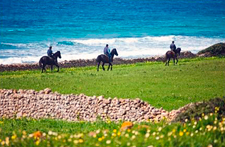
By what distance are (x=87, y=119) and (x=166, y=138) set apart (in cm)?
812

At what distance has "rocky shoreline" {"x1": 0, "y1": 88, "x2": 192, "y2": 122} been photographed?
1870 cm

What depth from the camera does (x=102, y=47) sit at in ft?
220

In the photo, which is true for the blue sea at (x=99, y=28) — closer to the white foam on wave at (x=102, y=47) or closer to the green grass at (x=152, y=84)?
the white foam on wave at (x=102, y=47)

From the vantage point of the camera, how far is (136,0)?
165 metres

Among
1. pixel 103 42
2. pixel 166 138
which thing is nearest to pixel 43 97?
pixel 166 138

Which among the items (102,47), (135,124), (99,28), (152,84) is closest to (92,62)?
(102,47)

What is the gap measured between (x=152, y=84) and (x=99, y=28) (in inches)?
2629

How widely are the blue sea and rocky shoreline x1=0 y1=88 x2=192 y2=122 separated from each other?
3055 centimetres

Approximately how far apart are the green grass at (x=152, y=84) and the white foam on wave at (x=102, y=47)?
74.3 feet

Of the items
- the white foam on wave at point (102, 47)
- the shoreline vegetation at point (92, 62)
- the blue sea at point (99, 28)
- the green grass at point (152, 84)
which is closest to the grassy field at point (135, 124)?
the green grass at point (152, 84)

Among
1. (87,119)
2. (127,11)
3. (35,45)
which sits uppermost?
(127,11)

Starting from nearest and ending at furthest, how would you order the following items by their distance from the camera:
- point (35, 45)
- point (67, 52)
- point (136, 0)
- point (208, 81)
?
point (208, 81), point (67, 52), point (35, 45), point (136, 0)

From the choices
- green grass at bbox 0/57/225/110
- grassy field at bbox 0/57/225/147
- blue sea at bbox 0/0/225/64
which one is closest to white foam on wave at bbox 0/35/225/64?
blue sea at bbox 0/0/225/64

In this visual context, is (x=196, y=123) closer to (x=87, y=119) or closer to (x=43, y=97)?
(x=87, y=119)
